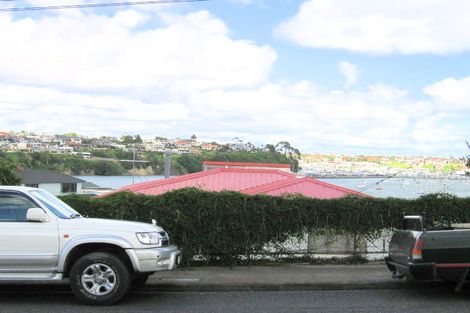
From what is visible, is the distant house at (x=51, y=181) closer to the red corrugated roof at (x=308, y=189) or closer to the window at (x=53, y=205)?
the red corrugated roof at (x=308, y=189)

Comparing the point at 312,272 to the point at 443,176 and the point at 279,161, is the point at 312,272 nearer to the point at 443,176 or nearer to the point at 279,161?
the point at 443,176

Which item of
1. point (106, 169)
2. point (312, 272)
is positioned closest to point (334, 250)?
point (312, 272)

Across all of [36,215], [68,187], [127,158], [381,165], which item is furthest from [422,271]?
[68,187]

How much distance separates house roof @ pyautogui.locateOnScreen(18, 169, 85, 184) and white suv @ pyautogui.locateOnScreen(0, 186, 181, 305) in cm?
3366

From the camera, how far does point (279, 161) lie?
2802 centimetres

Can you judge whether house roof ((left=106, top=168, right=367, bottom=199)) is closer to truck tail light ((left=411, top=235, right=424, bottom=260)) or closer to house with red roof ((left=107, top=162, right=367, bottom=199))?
house with red roof ((left=107, top=162, right=367, bottom=199))

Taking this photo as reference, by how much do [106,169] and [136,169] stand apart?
1851 mm

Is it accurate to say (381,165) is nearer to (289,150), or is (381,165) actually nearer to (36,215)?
(289,150)

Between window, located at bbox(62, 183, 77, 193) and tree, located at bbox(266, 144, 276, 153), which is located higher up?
tree, located at bbox(266, 144, 276, 153)

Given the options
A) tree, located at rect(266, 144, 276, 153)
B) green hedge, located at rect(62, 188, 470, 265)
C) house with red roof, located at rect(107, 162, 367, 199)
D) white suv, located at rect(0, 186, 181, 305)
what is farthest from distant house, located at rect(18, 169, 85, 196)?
white suv, located at rect(0, 186, 181, 305)

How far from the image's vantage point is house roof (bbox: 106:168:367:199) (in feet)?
55.4

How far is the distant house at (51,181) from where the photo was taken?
41688 millimetres

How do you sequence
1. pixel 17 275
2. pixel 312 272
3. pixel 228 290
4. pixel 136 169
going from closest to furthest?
pixel 17 275 → pixel 228 290 → pixel 312 272 → pixel 136 169

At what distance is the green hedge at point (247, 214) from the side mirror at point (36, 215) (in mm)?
3067
